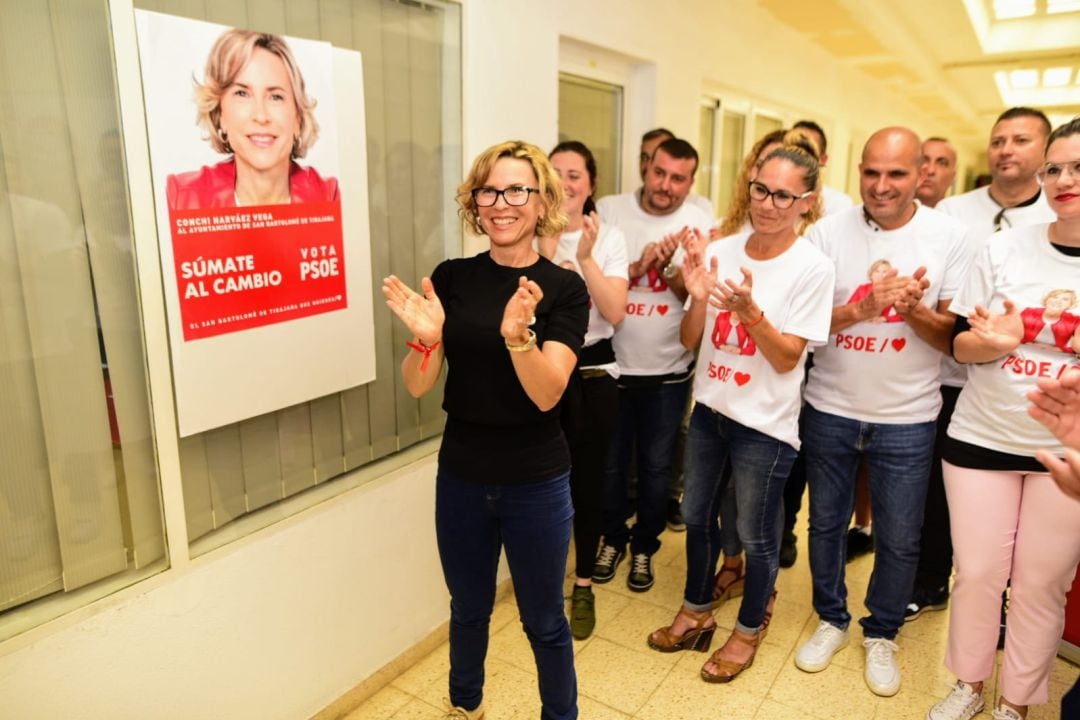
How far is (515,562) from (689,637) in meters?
1.13

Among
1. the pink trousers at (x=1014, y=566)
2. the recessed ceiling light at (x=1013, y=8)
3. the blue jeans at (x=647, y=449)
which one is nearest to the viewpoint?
the pink trousers at (x=1014, y=566)

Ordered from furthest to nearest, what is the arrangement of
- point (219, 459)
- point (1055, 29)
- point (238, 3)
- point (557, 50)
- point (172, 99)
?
1. point (1055, 29)
2. point (557, 50)
3. point (219, 459)
4. point (238, 3)
5. point (172, 99)

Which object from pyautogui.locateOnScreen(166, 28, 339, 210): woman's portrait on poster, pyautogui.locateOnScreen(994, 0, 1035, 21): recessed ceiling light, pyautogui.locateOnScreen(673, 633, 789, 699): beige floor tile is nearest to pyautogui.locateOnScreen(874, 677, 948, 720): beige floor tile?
pyautogui.locateOnScreen(673, 633, 789, 699): beige floor tile

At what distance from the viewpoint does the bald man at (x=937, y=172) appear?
341 cm

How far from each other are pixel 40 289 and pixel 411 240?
3.83ft

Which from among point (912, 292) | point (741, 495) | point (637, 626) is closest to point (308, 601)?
point (637, 626)

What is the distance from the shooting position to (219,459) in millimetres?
1952

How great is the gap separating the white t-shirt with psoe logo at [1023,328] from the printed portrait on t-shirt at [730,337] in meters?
0.59

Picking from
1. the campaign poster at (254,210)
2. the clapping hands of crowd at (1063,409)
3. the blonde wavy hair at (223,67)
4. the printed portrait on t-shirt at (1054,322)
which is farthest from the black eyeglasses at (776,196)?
the blonde wavy hair at (223,67)

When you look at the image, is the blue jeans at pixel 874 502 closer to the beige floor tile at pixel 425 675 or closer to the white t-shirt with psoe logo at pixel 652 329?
the white t-shirt with psoe logo at pixel 652 329

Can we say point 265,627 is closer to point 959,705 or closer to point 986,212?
point 959,705

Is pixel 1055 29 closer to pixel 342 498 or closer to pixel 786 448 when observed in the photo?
pixel 786 448

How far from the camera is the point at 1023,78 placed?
27.8ft

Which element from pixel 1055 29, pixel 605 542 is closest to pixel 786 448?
pixel 605 542
